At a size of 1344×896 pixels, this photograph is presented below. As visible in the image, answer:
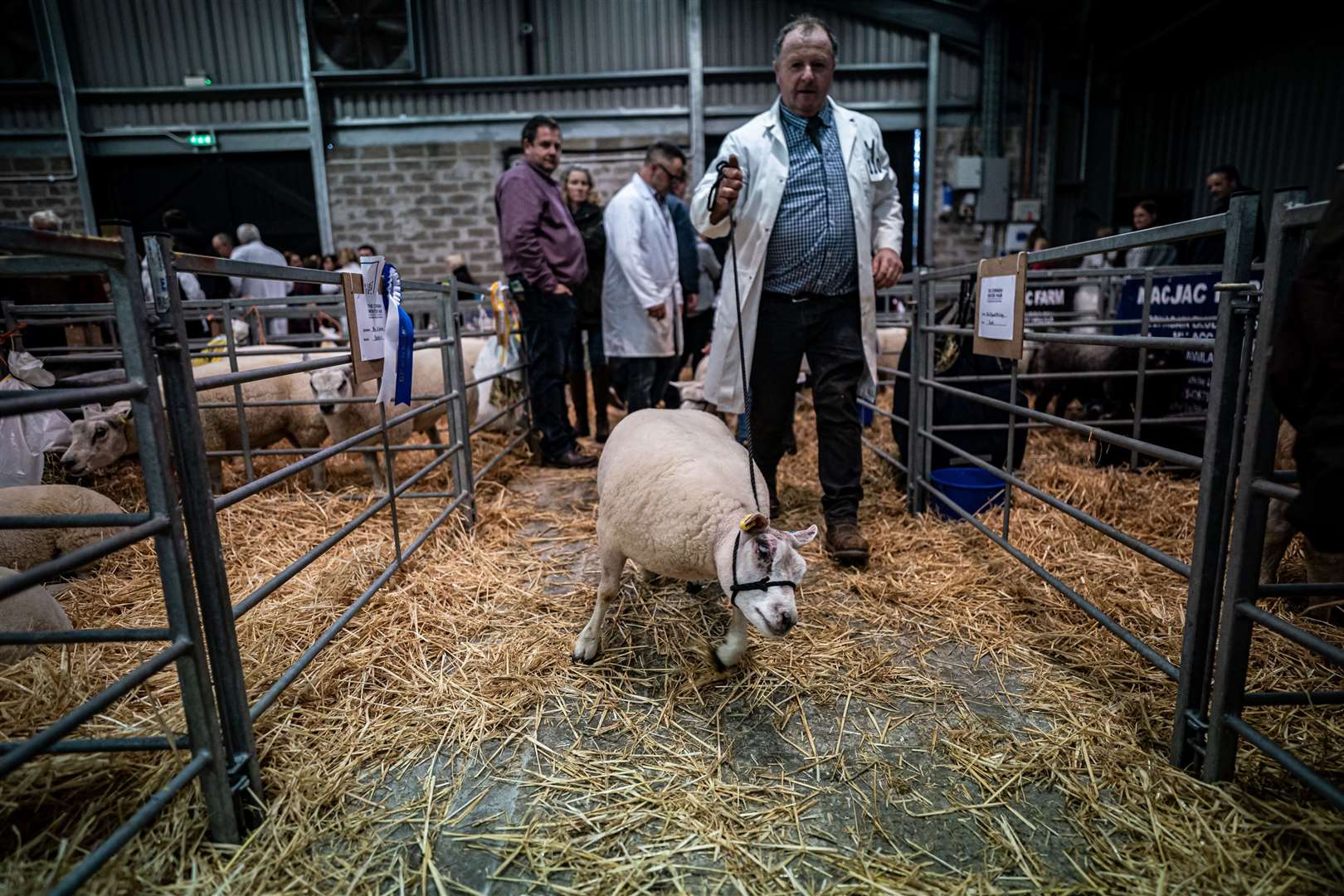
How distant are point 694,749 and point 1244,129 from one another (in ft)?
37.8

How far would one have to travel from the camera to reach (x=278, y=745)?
1935 millimetres

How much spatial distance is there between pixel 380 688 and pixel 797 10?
→ 456 inches

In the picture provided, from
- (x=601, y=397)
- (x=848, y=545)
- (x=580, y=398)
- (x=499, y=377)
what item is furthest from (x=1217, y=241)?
(x=499, y=377)

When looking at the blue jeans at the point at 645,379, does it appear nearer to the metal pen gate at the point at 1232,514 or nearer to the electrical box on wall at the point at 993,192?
the metal pen gate at the point at 1232,514

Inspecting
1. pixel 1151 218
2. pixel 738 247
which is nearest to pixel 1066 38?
pixel 1151 218

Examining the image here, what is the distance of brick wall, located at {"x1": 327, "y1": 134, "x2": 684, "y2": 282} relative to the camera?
10.9 m

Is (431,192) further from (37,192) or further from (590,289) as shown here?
(590,289)

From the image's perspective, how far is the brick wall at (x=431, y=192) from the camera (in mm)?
10891

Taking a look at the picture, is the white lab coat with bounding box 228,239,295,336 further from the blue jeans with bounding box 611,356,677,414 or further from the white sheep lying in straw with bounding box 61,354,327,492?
the blue jeans with bounding box 611,356,677,414

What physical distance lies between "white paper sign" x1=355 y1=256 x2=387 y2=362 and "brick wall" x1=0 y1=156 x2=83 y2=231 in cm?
1190

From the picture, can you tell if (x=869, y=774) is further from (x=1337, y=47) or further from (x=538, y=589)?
(x=1337, y=47)

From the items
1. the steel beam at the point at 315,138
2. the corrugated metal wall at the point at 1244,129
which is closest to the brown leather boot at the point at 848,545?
the corrugated metal wall at the point at 1244,129

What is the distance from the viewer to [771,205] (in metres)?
3.05

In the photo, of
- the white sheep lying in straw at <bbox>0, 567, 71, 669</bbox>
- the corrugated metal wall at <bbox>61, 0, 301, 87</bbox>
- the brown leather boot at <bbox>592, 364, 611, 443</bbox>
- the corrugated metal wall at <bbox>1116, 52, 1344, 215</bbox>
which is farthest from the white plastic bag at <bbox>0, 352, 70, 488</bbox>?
the corrugated metal wall at <bbox>1116, 52, 1344, 215</bbox>
